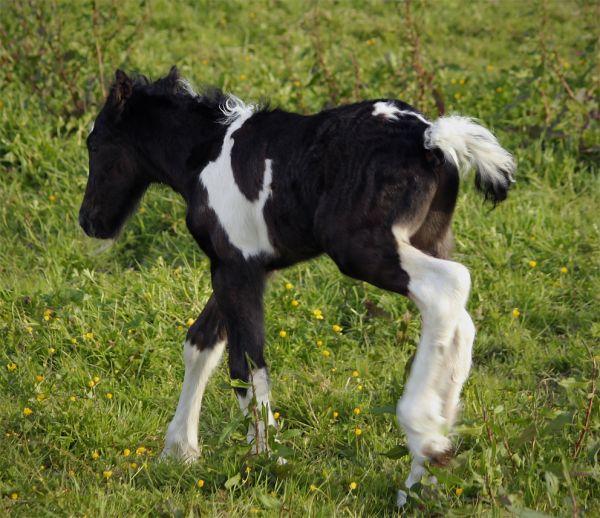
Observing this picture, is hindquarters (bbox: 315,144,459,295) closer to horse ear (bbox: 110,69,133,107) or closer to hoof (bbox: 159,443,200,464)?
hoof (bbox: 159,443,200,464)

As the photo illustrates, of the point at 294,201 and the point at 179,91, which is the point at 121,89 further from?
the point at 294,201

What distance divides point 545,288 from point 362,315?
1.12 m

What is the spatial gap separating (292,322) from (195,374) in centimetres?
89

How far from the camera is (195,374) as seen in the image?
464 cm

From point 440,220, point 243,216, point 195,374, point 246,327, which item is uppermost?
point 440,220

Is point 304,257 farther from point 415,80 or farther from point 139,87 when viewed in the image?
point 415,80

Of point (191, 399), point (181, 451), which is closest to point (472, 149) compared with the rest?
point (191, 399)

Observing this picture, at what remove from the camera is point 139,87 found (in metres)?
4.81

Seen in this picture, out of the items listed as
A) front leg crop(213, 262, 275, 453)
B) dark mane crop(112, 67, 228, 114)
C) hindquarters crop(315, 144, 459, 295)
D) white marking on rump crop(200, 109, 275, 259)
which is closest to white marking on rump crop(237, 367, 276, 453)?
front leg crop(213, 262, 275, 453)

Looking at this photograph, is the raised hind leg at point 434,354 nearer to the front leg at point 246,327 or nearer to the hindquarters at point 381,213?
the hindquarters at point 381,213

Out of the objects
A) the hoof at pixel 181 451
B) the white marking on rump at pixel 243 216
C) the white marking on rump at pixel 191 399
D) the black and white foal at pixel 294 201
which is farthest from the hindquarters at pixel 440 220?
the hoof at pixel 181 451

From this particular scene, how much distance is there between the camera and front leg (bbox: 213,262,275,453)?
4.29 meters

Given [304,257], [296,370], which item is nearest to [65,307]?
[296,370]

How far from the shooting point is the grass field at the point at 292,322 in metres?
4.00
